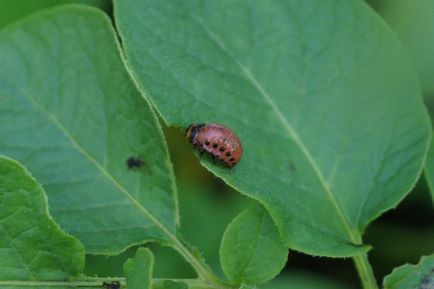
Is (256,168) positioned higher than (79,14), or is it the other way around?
(79,14)

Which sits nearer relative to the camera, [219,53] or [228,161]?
[228,161]

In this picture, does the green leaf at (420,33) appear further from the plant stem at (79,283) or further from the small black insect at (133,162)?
the plant stem at (79,283)

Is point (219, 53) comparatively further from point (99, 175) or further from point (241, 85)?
point (99, 175)

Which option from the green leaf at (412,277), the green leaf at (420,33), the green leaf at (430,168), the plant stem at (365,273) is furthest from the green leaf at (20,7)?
the green leaf at (412,277)

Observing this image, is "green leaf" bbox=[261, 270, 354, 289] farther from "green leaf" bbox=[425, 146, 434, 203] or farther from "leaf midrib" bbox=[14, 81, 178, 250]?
"leaf midrib" bbox=[14, 81, 178, 250]

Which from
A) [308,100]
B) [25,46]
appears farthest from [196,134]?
[25,46]

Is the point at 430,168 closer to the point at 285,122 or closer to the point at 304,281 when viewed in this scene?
the point at 285,122

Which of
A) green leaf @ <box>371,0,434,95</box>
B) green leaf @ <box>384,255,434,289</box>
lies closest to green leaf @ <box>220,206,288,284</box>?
green leaf @ <box>384,255,434,289</box>
